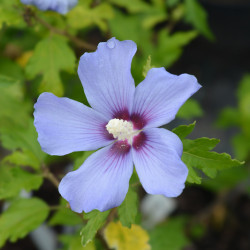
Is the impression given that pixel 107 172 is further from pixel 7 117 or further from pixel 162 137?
pixel 7 117

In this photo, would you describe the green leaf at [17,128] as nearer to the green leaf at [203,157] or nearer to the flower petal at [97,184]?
the flower petal at [97,184]

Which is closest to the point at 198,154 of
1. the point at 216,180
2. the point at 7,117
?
the point at 7,117

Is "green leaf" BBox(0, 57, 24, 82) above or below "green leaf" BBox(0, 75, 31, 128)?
above

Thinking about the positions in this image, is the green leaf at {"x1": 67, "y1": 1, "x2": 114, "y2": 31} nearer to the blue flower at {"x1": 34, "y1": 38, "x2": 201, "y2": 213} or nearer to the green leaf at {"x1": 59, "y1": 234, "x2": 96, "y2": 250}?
the blue flower at {"x1": 34, "y1": 38, "x2": 201, "y2": 213}

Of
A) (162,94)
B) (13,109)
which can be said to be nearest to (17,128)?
(13,109)

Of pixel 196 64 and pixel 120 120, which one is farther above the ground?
pixel 120 120

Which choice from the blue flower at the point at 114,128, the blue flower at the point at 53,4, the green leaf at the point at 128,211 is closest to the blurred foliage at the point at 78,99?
the green leaf at the point at 128,211

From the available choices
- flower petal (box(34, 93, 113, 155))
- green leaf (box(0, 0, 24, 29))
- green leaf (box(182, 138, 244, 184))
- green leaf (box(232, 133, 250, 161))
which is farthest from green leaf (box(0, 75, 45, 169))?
green leaf (box(232, 133, 250, 161))
